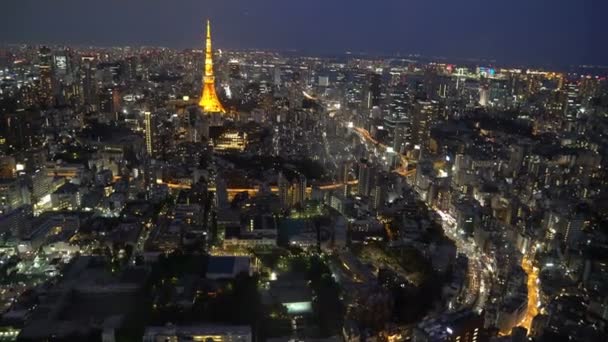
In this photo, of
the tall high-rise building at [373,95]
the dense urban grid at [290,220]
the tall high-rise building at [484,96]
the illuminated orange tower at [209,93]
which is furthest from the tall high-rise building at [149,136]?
the tall high-rise building at [484,96]

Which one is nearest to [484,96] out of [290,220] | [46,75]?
[290,220]

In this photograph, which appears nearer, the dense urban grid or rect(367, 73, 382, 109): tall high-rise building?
the dense urban grid

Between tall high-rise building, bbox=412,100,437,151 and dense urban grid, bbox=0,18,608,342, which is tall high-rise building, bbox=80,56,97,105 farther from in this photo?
tall high-rise building, bbox=412,100,437,151

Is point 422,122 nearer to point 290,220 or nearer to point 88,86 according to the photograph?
point 290,220

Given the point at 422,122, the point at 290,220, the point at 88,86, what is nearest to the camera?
the point at 290,220

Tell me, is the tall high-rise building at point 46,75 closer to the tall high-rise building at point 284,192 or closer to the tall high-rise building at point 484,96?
the tall high-rise building at point 284,192

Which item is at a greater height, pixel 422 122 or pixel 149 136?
pixel 422 122

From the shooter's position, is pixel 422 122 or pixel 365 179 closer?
pixel 365 179

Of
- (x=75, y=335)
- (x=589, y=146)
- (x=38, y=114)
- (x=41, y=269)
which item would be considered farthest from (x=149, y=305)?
(x=589, y=146)

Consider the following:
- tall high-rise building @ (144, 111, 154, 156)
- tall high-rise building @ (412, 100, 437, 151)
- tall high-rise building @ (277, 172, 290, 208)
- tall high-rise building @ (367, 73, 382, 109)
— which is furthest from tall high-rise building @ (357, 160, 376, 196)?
tall high-rise building @ (367, 73, 382, 109)
